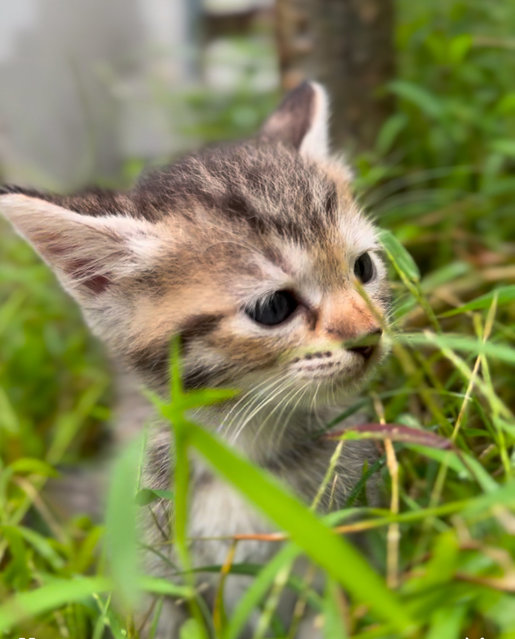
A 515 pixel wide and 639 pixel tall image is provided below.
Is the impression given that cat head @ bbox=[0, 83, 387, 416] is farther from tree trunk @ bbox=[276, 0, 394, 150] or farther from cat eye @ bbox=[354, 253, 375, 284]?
tree trunk @ bbox=[276, 0, 394, 150]

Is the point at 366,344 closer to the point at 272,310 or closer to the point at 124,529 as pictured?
the point at 272,310

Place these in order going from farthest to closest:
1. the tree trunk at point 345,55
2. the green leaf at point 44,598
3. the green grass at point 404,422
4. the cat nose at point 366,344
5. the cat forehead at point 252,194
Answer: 1. the tree trunk at point 345,55
2. the cat forehead at point 252,194
3. the cat nose at point 366,344
4. the green leaf at point 44,598
5. the green grass at point 404,422

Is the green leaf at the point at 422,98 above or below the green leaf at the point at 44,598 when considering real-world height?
above

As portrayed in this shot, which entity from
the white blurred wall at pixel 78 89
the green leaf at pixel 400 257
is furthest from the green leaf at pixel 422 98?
the white blurred wall at pixel 78 89

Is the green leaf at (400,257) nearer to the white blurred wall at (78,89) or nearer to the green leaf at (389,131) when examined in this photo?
the green leaf at (389,131)

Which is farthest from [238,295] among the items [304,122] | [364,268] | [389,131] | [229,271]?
[389,131]

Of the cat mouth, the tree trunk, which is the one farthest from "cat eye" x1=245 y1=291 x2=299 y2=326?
the tree trunk

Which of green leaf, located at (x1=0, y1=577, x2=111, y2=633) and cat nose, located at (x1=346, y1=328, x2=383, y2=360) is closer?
green leaf, located at (x1=0, y1=577, x2=111, y2=633)

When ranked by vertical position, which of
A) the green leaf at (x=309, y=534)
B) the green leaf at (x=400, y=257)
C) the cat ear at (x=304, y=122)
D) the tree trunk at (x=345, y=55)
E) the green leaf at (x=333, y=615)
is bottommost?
the green leaf at (x=333, y=615)
